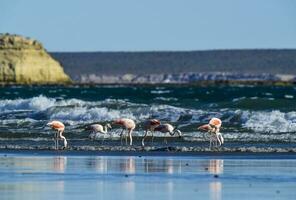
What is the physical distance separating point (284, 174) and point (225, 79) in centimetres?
13150

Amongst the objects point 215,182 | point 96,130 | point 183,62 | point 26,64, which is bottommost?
point 215,182

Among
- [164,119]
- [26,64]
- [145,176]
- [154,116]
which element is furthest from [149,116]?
[26,64]

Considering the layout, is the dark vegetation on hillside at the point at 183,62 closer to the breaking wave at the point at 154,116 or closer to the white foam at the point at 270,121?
the breaking wave at the point at 154,116

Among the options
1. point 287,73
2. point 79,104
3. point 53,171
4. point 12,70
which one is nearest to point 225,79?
point 287,73

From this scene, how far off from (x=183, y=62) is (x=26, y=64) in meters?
37.1

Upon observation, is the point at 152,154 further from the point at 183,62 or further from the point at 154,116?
the point at 183,62

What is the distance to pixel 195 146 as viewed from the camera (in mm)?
31266

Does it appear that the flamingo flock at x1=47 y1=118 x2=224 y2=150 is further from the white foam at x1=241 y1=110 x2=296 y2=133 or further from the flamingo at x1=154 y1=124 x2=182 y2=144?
the white foam at x1=241 y1=110 x2=296 y2=133

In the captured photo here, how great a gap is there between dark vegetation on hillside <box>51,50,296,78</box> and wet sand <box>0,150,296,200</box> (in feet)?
441

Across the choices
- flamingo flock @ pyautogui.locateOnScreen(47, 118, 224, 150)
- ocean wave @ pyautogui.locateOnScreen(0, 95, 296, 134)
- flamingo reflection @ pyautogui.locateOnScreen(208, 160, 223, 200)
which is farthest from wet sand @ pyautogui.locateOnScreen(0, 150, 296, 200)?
ocean wave @ pyautogui.locateOnScreen(0, 95, 296, 134)

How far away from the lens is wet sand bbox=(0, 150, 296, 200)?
19609 mm

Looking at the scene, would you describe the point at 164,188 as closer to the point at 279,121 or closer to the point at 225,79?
the point at 279,121

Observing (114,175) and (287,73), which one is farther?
(287,73)

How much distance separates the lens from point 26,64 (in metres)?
138
